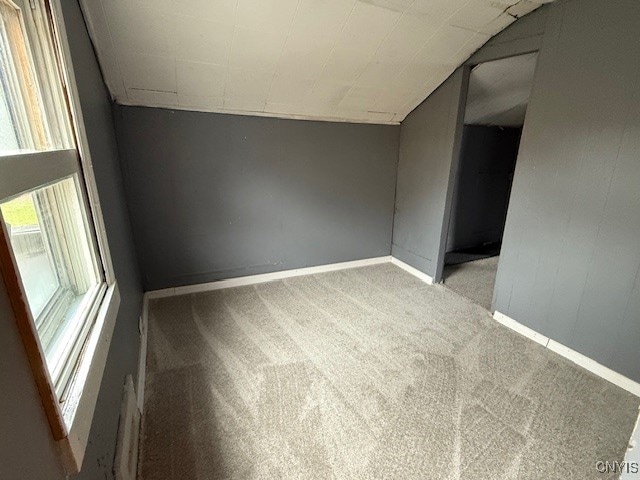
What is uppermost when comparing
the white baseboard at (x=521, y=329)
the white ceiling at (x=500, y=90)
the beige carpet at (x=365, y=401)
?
the white ceiling at (x=500, y=90)

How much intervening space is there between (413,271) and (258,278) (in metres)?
1.68

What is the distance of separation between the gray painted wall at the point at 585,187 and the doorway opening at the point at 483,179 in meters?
0.70

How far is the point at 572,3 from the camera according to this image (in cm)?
170

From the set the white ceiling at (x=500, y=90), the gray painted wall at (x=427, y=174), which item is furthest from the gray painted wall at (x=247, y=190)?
the white ceiling at (x=500, y=90)

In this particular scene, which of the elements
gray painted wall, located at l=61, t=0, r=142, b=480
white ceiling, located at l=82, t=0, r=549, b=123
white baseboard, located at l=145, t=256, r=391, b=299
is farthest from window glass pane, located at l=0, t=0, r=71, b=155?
white baseboard, located at l=145, t=256, r=391, b=299

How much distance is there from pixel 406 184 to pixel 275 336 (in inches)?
85.1

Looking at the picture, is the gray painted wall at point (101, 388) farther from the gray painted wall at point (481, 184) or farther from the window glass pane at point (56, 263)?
the gray painted wall at point (481, 184)

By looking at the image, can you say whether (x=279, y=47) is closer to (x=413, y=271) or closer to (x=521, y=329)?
(x=413, y=271)

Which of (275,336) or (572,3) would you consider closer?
(572,3)

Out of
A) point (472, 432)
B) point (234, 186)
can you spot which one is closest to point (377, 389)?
point (472, 432)

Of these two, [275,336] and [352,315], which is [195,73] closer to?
A: [275,336]

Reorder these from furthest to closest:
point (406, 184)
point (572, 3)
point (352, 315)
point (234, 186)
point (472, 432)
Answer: point (406, 184)
point (234, 186)
point (352, 315)
point (572, 3)
point (472, 432)

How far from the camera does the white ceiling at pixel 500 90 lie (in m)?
2.39

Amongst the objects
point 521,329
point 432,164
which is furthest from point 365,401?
point 432,164
